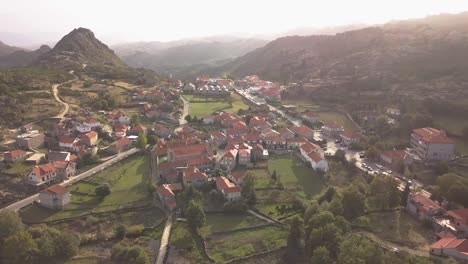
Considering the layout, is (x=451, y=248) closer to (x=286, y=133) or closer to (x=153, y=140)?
(x=286, y=133)

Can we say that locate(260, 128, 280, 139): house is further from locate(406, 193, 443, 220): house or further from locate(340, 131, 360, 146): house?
locate(406, 193, 443, 220): house

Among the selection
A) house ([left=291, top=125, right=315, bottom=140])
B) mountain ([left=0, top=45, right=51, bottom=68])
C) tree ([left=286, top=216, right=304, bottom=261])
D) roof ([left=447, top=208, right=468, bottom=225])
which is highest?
mountain ([left=0, top=45, right=51, bottom=68])

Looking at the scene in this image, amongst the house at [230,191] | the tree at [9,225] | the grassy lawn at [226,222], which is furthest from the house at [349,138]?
the tree at [9,225]

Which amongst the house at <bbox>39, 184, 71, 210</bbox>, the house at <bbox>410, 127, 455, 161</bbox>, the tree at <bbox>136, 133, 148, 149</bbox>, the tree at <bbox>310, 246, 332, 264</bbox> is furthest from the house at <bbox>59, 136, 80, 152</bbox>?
the house at <bbox>410, 127, 455, 161</bbox>

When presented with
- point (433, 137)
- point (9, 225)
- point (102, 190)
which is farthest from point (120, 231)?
point (433, 137)

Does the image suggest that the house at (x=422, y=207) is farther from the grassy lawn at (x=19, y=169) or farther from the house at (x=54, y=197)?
the grassy lawn at (x=19, y=169)

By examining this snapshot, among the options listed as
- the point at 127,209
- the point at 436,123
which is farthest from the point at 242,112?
the point at 127,209
